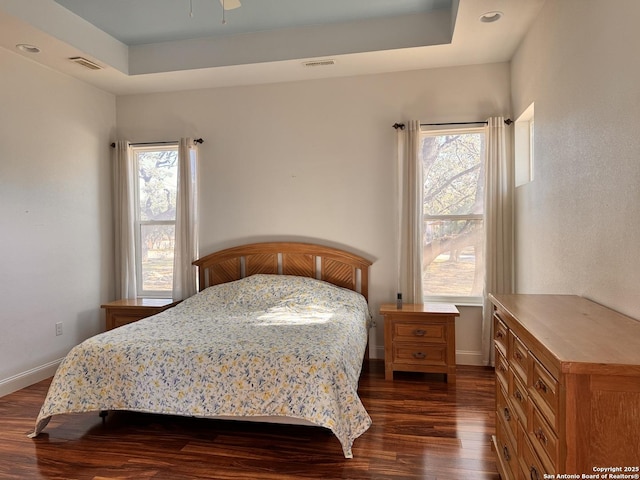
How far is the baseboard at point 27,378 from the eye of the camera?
342 cm

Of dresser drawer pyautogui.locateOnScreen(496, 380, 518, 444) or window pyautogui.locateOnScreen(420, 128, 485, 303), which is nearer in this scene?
dresser drawer pyautogui.locateOnScreen(496, 380, 518, 444)

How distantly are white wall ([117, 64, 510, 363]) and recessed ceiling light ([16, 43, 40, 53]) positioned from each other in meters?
1.24

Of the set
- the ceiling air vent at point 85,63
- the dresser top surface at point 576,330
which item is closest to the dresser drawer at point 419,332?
the dresser top surface at point 576,330

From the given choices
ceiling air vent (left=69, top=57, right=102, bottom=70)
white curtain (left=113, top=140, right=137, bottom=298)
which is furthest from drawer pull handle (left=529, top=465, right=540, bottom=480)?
ceiling air vent (left=69, top=57, right=102, bottom=70)

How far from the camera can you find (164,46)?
3996 millimetres

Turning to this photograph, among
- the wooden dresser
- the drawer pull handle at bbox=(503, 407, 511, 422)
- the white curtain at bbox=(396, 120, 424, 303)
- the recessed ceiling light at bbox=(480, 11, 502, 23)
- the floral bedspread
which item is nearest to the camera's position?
the wooden dresser

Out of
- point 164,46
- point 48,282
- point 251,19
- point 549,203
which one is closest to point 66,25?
point 164,46

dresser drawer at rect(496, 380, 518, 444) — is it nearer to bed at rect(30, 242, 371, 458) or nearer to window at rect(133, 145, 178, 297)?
bed at rect(30, 242, 371, 458)

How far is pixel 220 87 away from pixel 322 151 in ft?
4.28

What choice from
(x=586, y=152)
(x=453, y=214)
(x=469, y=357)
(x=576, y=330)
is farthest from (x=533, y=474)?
(x=453, y=214)

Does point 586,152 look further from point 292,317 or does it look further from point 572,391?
point 292,317

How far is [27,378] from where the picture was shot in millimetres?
3627

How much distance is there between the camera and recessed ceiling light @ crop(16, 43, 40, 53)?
3.38 m

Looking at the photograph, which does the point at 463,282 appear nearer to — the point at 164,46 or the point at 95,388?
the point at 95,388
